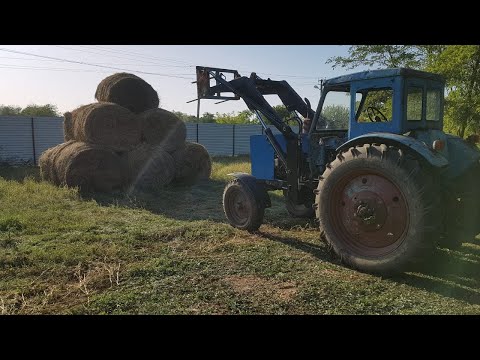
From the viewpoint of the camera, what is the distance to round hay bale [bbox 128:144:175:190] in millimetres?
10141

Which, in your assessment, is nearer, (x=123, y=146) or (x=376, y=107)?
(x=376, y=107)

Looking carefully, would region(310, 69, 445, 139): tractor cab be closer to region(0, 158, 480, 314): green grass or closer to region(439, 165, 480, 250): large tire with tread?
region(439, 165, 480, 250): large tire with tread

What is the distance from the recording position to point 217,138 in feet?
68.4

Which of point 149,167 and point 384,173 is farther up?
point 384,173

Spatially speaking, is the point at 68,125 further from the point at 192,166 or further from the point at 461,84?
the point at 461,84

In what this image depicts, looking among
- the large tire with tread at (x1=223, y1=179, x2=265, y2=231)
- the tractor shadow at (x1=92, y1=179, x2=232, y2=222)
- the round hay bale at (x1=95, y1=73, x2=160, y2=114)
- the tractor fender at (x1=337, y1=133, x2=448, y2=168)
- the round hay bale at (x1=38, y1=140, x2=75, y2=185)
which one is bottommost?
the tractor shadow at (x1=92, y1=179, x2=232, y2=222)

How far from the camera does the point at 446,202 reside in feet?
15.5

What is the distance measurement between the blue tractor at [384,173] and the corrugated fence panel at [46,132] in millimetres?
11729

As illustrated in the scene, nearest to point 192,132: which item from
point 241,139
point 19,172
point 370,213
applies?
point 241,139

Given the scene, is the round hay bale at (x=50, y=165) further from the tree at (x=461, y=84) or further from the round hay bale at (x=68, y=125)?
the tree at (x=461, y=84)

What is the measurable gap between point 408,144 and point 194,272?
8.90 feet

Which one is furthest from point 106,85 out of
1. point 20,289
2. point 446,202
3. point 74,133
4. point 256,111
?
point 446,202

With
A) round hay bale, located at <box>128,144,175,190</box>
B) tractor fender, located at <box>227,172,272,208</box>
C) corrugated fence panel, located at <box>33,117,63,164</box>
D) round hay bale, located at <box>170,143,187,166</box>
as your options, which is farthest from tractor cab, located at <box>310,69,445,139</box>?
corrugated fence panel, located at <box>33,117,63,164</box>

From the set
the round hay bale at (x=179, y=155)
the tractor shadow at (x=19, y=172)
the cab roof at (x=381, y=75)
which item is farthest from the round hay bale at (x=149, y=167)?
the cab roof at (x=381, y=75)
